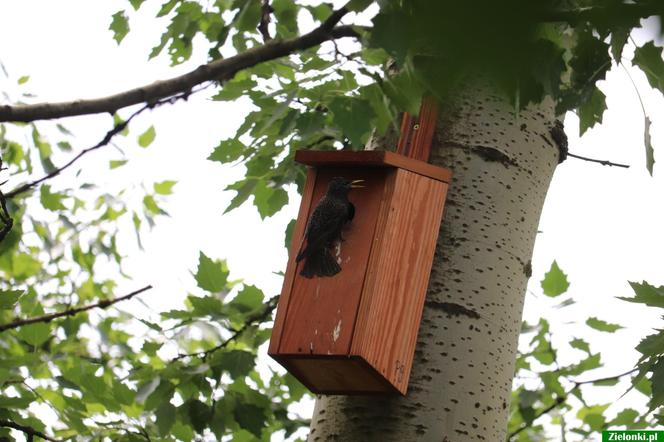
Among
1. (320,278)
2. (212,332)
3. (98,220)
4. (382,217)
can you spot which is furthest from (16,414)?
(98,220)

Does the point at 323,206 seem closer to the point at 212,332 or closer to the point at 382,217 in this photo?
the point at 382,217

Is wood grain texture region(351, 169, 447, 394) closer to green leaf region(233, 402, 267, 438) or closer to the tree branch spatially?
the tree branch

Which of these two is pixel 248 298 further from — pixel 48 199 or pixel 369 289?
pixel 48 199

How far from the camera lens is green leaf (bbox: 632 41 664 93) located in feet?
8.16

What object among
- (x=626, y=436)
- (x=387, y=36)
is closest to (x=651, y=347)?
(x=387, y=36)

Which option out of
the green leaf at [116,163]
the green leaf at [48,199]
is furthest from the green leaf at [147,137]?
the green leaf at [48,199]

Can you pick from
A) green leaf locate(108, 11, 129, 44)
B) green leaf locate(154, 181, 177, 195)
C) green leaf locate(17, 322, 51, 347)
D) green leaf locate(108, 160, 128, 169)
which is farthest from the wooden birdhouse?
green leaf locate(154, 181, 177, 195)

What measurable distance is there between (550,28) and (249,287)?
144cm

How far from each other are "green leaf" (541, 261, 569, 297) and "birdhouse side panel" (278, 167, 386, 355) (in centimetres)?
129

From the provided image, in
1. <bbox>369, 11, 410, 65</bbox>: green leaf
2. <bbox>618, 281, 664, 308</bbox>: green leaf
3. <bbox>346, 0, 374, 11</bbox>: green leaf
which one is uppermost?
<bbox>346, 0, 374, 11</bbox>: green leaf

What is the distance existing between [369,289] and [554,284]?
1.44m

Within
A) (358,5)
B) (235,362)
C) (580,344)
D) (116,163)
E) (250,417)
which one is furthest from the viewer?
(116,163)

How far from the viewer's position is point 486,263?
2.37m

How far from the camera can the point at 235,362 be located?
335 centimetres
